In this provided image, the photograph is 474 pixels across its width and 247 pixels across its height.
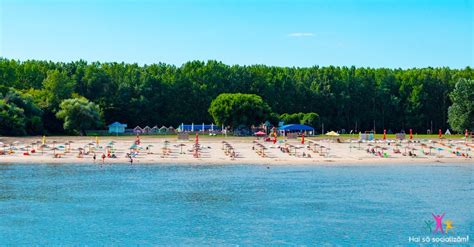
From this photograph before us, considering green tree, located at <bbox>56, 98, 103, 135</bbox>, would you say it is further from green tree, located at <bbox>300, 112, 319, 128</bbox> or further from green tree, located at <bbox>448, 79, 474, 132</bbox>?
green tree, located at <bbox>448, 79, 474, 132</bbox>

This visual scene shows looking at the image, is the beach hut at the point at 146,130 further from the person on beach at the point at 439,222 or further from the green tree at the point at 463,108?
the person on beach at the point at 439,222

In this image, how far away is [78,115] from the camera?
11119 cm

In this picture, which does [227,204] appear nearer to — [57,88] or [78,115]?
[78,115]

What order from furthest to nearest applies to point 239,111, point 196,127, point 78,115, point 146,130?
point 196,127
point 146,130
point 239,111
point 78,115

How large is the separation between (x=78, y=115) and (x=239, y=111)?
90.2 ft

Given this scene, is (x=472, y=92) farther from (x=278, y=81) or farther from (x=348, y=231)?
(x=348, y=231)

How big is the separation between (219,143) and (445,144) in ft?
100

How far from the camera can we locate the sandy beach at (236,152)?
72.0 meters

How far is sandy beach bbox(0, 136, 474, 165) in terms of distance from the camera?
7200 centimetres

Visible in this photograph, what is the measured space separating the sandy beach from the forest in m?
40.3

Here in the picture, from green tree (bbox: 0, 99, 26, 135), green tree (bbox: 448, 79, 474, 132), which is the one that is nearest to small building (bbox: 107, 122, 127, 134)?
green tree (bbox: 0, 99, 26, 135)

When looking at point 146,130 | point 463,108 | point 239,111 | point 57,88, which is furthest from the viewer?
point 146,130

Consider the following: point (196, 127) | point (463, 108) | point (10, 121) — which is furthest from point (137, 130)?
point (463, 108)

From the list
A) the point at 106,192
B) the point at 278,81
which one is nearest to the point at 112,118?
the point at 278,81
